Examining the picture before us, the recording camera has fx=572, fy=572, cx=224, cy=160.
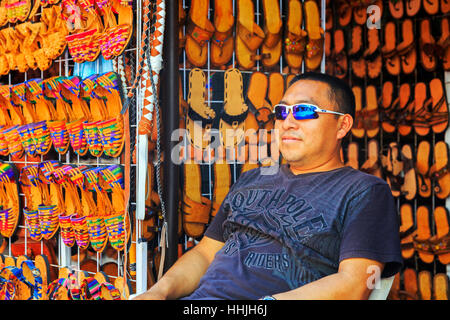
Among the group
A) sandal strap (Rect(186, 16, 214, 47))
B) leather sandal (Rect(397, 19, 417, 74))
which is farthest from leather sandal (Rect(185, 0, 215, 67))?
leather sandal (Rect(397, 19, 417, 74))

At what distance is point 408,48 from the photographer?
3641 mm

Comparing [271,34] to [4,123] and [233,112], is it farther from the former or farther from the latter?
[4,123]

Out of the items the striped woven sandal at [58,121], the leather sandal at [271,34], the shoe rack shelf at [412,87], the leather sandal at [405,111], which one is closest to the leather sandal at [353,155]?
the shoe rack shelf at [412,87]

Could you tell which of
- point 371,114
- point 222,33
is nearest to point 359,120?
point 371,114

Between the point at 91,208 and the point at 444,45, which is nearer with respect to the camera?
the point at 91,208

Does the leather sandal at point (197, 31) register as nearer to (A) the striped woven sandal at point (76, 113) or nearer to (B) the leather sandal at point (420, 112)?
(A) the striped woven sandal at point (76, 113)

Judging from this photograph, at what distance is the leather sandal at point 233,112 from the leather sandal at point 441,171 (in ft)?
4.85

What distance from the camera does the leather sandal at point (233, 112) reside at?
8.76 ft

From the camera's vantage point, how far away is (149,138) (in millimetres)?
2471

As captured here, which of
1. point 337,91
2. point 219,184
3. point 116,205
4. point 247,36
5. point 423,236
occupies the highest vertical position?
point 247,36

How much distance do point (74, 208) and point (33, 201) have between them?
0.37 m

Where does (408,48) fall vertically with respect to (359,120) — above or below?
above

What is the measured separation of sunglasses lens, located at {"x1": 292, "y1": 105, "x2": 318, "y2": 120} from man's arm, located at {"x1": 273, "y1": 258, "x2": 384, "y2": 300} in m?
0.52

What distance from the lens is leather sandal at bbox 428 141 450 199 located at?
3.50 metres
